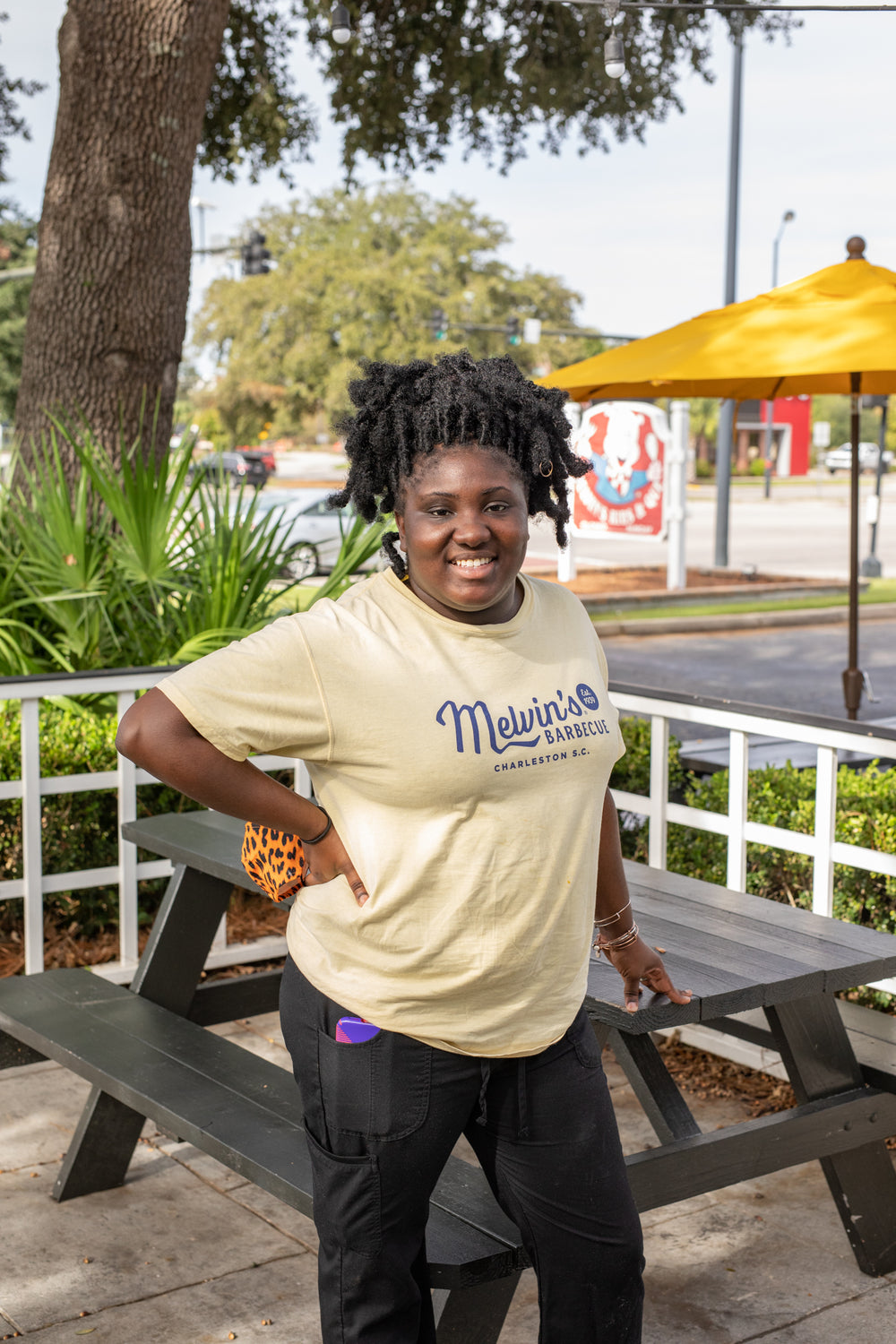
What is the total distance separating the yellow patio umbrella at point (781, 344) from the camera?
16.6 feet

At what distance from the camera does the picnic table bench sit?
8.09 ft

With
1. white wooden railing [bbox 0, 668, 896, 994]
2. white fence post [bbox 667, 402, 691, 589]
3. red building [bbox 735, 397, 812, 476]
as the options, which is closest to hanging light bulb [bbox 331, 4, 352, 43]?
white wooden railing [bbox 0, 668, 896, 994]

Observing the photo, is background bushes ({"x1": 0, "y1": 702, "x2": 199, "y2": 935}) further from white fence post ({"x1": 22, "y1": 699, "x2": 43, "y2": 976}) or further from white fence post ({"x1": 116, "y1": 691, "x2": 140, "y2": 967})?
white fence post ({"x1": 22, "y1": 699, "x2": 43, "y2": 976})

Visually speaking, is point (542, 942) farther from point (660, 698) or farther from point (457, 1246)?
point (660, 698)

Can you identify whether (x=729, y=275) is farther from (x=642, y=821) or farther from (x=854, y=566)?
(x=642, y=821)

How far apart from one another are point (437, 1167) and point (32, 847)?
259cm

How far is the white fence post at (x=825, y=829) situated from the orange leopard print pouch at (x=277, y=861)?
79.8 inches

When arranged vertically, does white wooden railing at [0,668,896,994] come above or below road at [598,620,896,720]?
above

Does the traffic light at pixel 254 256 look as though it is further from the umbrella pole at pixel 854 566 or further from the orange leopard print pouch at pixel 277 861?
the orange leopard print pouch at pixel 277 861

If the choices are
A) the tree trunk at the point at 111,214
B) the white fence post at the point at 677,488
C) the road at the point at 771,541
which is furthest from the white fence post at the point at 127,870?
the white fence post at the point at 677,488

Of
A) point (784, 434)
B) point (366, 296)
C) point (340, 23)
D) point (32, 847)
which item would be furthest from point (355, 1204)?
point (784, 434)

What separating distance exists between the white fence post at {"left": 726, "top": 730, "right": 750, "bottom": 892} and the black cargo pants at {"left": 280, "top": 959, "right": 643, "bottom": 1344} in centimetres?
195

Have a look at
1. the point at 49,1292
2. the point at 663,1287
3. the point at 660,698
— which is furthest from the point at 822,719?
the point at 49,1292

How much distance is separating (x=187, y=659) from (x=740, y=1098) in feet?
8.25
